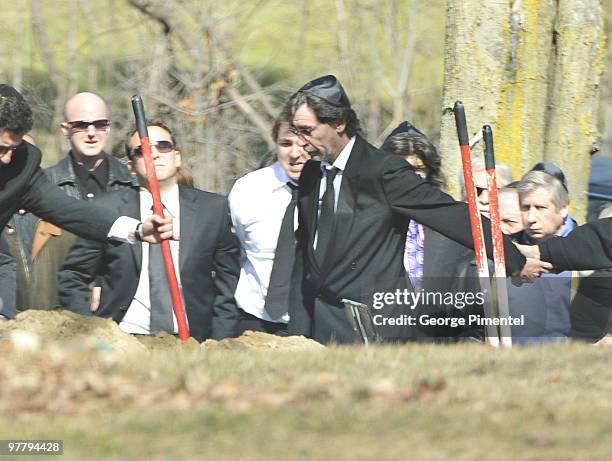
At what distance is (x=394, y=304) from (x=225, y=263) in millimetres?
1533

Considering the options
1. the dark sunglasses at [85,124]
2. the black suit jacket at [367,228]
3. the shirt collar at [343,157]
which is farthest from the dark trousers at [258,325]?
the dark sunglasses at [85,124]

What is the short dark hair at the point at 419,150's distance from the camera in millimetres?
9055

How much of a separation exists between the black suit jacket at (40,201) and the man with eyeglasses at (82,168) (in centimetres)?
114

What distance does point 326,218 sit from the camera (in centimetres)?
805

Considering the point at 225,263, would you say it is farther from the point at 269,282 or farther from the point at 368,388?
the point at 368,388

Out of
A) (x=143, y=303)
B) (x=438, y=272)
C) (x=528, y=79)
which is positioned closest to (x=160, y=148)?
(x=143, y=303)

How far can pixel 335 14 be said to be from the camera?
20656 mm

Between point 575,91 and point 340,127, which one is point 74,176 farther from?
point 575,91

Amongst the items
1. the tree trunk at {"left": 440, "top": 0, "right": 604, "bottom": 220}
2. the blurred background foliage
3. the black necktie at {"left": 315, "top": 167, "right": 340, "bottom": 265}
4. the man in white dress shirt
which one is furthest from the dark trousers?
the blurred background foliage

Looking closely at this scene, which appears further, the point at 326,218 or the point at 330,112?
the point at 330,112

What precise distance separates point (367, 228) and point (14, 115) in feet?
6.89

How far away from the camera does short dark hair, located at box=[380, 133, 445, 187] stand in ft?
29.7

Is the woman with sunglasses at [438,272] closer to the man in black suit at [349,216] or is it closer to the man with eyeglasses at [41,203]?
the man in black suit at [349,216]

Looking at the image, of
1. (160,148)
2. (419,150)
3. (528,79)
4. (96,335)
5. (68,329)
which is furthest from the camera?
(528,79)
